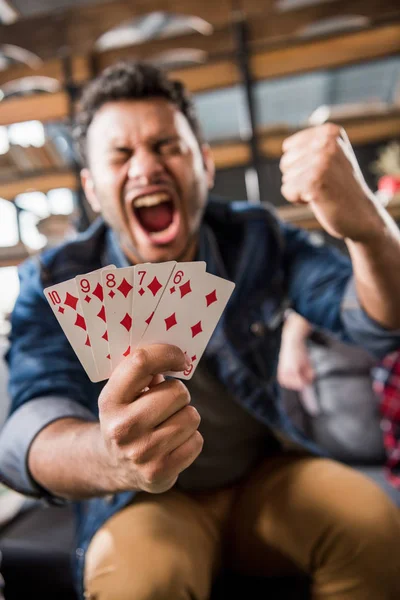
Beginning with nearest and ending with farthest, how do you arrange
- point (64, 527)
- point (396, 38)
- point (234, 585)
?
point (234, 585) < point (64, 527) < point (396, 38)

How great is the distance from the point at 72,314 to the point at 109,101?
1.14ft

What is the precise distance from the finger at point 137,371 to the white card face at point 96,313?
0.02 m

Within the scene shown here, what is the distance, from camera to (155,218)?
52 cm

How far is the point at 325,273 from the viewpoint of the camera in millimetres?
826

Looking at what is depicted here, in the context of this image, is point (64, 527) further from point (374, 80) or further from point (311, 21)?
point (374, 80)

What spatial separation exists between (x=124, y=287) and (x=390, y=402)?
114cm

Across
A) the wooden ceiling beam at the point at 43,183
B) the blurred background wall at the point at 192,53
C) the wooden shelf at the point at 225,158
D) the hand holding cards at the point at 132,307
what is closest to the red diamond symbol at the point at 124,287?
the hand holding cards at the point at 132,307

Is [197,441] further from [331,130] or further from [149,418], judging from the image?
[331,130]

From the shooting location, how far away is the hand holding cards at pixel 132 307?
0.36 meters

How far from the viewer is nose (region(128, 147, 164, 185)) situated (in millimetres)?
508

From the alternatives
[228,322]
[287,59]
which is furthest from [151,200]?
[287,59]

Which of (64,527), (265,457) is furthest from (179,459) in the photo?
(64,527)

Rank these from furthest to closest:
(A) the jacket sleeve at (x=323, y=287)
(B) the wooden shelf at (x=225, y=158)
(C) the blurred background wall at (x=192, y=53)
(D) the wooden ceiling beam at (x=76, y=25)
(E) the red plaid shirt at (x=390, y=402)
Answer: (D) the wooden ceiling beam at (x=76, y=25) < (C) the blurred background wall at (x=192, y=53) < (B) the wooden shelf at (x=225, y=158) < (E) the red plaid shirt at (x=390, y=402) < (A) the jacket sleeve at (x=323, y=287)

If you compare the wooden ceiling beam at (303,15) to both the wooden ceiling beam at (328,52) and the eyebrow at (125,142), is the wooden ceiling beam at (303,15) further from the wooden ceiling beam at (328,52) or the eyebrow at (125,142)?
the eyebrow at (125,142)
